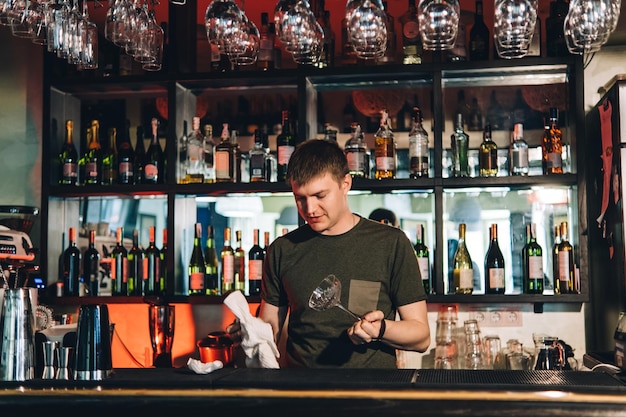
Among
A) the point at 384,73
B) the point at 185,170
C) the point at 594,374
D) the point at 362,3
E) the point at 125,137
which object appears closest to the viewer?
the point at 594,374

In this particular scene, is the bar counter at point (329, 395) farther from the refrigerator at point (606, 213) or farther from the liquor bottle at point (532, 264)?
the liquor bottle at point (532, 264)

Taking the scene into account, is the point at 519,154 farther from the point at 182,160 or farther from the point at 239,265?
the point at 182,160

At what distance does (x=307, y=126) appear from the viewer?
3377mm

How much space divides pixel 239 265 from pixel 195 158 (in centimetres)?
52

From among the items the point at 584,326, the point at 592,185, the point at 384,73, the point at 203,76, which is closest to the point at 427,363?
the point at 584,326

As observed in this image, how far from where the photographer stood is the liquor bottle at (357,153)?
3.37m

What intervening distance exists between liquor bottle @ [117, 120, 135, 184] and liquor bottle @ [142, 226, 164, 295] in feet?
0.86

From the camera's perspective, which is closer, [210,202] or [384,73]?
[384,73]

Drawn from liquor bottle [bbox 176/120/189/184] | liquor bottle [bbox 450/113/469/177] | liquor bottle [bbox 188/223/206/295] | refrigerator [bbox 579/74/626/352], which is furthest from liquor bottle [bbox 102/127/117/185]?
refrigerator [bbox 579/74/626/352]

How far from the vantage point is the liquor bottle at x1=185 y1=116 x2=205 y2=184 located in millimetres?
3539

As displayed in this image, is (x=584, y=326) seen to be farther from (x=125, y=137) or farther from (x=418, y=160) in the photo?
(x=125, y=137)

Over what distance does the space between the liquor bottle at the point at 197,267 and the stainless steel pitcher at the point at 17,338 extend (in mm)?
1481

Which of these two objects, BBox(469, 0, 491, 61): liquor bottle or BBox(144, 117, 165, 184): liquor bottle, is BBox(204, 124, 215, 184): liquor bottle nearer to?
BBox(144, 117, 165, 184): liquor bottle

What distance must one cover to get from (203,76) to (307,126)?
522 mm
